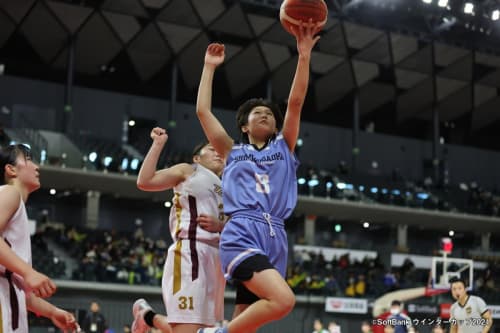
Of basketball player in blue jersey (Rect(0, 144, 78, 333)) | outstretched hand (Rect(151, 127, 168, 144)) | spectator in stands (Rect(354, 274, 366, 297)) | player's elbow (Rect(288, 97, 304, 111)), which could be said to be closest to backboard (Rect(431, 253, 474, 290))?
spectator in stands (Rect(354, 274, 366, 297))

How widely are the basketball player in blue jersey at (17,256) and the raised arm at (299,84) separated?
152cm

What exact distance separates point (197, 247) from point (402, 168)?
33.4m

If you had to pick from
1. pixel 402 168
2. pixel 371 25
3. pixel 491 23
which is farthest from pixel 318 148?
pixel 491 23

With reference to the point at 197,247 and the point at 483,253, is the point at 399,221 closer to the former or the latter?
the point at 483,253

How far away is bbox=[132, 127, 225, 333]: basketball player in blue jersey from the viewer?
543 centimetres

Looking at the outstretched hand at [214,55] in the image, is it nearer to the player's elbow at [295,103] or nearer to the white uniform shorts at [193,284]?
the player's elbow at [295,103]

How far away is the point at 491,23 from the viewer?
2983 centimetres

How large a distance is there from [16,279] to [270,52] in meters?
28.8

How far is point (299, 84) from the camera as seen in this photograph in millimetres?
4895

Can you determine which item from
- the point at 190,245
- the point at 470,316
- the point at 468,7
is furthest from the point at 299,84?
the point at 468,7

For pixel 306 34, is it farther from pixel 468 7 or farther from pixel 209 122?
pixel 468 7

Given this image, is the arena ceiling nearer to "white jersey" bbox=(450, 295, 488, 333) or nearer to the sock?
"white jersey" bbox=(450, 295, 488, 333)

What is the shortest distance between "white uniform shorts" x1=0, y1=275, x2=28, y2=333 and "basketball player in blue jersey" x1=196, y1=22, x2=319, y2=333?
1.08 meters

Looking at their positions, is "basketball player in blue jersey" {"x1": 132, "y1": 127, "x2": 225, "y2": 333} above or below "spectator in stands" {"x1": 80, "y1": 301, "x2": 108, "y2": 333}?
above
